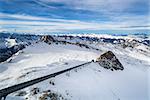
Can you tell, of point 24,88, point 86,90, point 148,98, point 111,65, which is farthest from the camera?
point 111,65

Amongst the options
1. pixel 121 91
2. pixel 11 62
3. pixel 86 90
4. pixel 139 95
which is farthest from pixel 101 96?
pixel 11 62

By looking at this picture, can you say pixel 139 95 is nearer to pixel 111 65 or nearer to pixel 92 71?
pixel 92 71

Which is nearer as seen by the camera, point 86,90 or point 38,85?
point 38,85

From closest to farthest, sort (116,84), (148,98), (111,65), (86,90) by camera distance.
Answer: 1. (86,90)
2. (148,98)
3. (116,84)
4. (111,65)

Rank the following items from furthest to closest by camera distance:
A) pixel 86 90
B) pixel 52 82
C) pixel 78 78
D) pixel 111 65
Result: pixel 111 65 → pixel 78 78 → pixel 86 90 → pixel 52 82

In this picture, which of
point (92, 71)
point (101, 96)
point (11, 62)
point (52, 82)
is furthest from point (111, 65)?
point (52, 82)

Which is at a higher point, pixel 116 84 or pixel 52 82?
pixel 52 82

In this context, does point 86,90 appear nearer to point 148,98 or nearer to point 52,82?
point 52,82

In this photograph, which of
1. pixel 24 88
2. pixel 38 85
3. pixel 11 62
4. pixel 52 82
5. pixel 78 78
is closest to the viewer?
pixel 24 88

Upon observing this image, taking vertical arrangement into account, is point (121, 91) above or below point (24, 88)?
below
